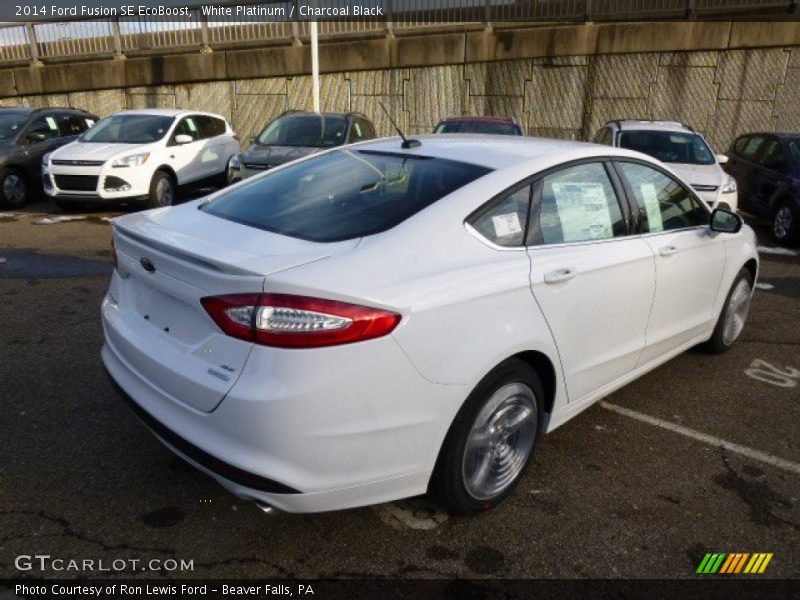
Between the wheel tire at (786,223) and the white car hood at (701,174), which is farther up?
the white car hood at (701,174)

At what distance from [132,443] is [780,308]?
5.69 m

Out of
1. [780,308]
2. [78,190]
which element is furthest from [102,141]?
[780,308]

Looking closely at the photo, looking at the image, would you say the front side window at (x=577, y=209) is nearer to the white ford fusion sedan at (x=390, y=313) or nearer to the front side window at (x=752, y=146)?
the white ford fusion sedan at (x=390, y=313)

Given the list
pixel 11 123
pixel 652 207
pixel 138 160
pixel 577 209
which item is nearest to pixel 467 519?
pixel 577 209

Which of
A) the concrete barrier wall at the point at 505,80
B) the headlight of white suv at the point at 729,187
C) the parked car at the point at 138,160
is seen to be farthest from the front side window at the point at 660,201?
the concrete barrier wall at the point at 505,80

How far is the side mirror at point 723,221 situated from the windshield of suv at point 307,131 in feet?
21.8

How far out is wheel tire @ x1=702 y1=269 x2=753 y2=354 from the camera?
4.50 m

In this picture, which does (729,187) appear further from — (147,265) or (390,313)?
(147,265)

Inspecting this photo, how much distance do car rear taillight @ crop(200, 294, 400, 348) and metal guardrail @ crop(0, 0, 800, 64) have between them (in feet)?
52.4

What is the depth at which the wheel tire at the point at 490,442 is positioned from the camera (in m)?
2.51

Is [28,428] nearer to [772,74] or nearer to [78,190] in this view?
[78,190]

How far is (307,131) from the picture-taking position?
10.1 meters

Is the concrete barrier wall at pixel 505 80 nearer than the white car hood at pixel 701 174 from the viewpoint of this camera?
No

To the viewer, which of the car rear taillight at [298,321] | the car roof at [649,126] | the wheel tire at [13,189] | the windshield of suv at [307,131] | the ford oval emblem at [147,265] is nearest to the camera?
the car rear taillight at [298,321]
